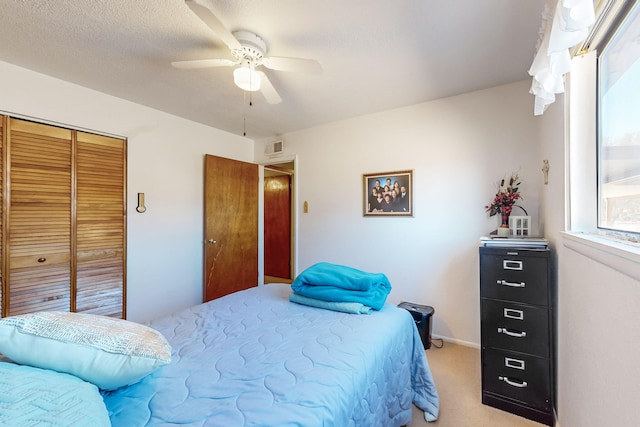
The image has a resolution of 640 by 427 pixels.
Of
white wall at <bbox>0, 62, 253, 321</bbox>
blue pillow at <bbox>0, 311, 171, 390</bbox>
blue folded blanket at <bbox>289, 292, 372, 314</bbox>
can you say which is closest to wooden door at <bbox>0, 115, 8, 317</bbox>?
white wall at <bbox>0, 62, 253, 321</bbox>

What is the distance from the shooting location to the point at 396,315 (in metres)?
1.47

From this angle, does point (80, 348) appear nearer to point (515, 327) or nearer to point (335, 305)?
point (335, 305)

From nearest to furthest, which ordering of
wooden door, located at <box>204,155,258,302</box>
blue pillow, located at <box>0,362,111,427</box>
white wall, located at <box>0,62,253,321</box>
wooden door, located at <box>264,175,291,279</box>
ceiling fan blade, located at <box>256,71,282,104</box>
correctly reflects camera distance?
1. blue pillow, located at <box>0,362,111,427</box>
2. ceiling fan blade, located at <box>256,71,282,104</box>
3. white wall, located at <box>0,62,253,321</box>
4. wooden door, located at <box>204,155,258,302</box>
5. wooden door, located at <box>264,175,291,279</box>

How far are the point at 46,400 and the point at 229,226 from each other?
2879 mm

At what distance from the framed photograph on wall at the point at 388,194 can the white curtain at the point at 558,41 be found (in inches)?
56.4

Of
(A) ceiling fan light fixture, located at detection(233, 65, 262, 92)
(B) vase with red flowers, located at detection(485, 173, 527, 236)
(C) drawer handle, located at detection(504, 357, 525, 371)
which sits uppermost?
(A) ceiling fan light fixture, located at detection(233, 65, 262, 92)

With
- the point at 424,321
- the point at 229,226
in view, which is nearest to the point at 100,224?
the point at 229,226

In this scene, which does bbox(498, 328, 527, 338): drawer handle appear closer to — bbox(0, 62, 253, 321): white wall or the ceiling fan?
the ceiling fan

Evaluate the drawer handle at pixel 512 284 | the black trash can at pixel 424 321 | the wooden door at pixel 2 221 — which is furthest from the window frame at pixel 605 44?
the wooden door at pixel 2 221

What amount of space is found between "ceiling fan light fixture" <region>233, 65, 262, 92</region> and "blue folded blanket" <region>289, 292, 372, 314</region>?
55.2 inches

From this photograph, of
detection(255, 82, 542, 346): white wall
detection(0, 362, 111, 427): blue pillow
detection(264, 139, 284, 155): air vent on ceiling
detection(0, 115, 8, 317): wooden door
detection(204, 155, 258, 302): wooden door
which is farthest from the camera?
detection(264, 139, 284, 155): air vent on ceiling

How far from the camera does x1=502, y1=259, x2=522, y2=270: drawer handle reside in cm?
157

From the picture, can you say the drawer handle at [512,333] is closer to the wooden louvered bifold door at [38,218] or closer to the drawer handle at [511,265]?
the drawer handle at [511,265]

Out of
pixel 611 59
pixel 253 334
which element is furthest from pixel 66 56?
pixel 611 59
